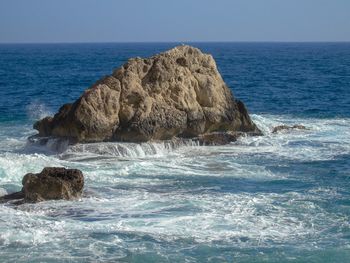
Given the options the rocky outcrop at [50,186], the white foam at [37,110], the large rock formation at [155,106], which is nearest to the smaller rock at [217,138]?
the large rock formation at [155,106]

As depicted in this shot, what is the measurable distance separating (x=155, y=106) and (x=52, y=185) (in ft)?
33.6

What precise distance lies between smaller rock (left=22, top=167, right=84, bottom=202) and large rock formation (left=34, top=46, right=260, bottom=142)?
→ 776 centimetres

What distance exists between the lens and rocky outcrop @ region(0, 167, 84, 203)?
69.2 feet

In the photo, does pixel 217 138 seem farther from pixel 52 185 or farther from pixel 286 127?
pixel 52 185

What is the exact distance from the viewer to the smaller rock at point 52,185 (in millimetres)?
21094

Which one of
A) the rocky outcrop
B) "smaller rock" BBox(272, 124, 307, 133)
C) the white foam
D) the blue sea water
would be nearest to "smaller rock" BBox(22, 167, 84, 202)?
the rocky outcrop

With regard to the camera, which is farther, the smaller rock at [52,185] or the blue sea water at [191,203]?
the smaller rock at [52,185]

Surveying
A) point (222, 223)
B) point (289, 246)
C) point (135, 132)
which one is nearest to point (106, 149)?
point (135, 132)

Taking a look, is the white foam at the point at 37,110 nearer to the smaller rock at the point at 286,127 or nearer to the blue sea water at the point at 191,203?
the blue sea water at the point at 191,203

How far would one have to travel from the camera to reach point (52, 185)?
837 inches

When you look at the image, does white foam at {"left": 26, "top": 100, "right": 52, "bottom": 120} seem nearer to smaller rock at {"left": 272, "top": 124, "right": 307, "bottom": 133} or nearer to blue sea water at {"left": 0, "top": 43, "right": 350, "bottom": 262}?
blue sea water at {"left": 0, "top": 43, "right": 350, "bottom": 262}

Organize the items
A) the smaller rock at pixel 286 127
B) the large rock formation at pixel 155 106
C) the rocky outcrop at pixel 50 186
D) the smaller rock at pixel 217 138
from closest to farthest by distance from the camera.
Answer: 1. the rocky outcrop at pixel 50 186
2. the large rock formation at pixel 155 106
3. the smaller rock at pixel 217 138
4. the smaller rock at pixel 286 127

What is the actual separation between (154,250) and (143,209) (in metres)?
3.59

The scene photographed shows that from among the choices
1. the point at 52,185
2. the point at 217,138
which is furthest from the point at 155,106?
the point at 52,185
